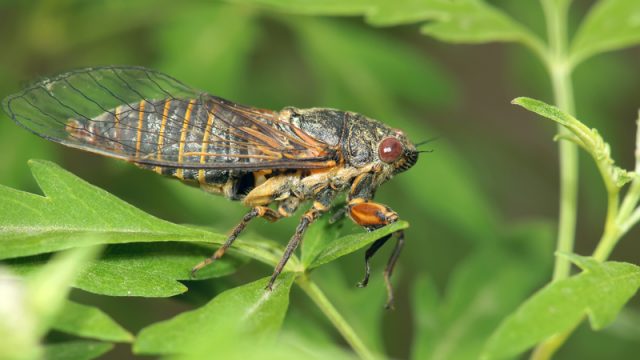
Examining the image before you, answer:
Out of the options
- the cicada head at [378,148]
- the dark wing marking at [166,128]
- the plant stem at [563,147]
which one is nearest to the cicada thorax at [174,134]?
the dark wing marking at [166,128]

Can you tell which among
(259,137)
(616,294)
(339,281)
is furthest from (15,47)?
(616,294)

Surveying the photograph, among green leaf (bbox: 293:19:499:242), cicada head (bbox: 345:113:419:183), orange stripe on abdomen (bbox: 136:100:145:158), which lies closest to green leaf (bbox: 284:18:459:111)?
green leaf (bbox: 293:19:499:242)

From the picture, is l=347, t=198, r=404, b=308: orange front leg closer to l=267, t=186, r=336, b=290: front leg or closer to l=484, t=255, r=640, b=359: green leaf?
l=267, t=186, r=336, b=290: front leg

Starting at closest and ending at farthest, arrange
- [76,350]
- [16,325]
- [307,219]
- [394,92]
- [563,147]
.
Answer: [16,325] → [76,350] → [307,219] → [563,147] → [394,92]

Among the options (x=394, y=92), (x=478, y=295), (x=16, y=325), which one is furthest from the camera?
(x=394, y=92)

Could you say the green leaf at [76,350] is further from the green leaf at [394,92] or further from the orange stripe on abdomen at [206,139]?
the green leaf at [394,92]

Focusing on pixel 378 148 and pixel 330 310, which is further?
pixel 378 148

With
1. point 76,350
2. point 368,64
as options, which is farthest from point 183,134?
point 368,64

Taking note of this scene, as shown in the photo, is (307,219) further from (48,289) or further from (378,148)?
(48,289)
